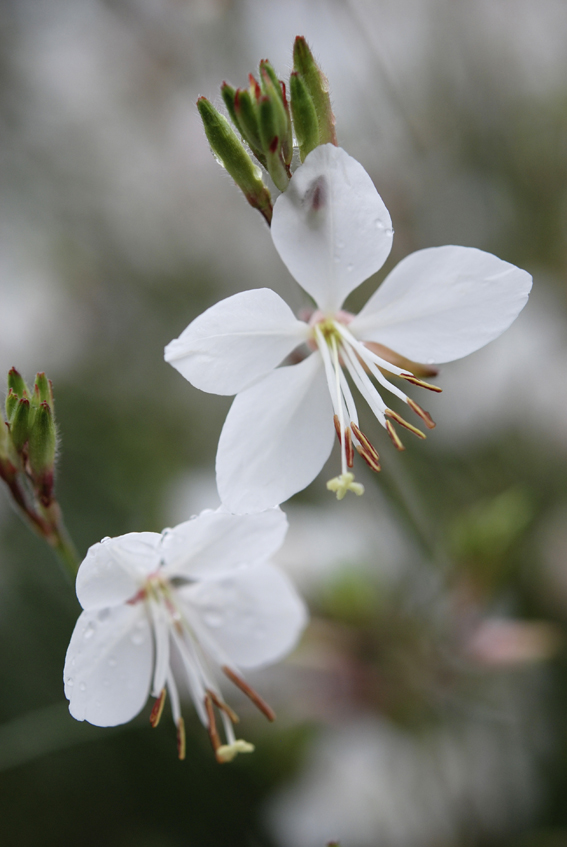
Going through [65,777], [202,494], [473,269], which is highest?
[473,269]

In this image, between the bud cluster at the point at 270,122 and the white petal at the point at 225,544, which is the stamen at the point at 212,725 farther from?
the bud cluster at the point at 270,122

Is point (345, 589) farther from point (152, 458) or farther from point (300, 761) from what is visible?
point (152, 458)

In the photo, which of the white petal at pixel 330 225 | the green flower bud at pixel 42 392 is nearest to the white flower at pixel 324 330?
the white petal at pixel 330 225

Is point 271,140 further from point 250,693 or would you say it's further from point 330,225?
point 250,693

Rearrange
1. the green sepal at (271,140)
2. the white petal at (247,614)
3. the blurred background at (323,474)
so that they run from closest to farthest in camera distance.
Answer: the green sepal at (271,140)
the white petal at (247,614)
the blurred background at (323,474)

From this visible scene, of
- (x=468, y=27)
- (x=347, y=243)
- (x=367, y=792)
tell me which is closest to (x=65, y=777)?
(x=367, y=792)

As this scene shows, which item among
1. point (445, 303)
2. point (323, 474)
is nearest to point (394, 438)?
point (445, 303)
